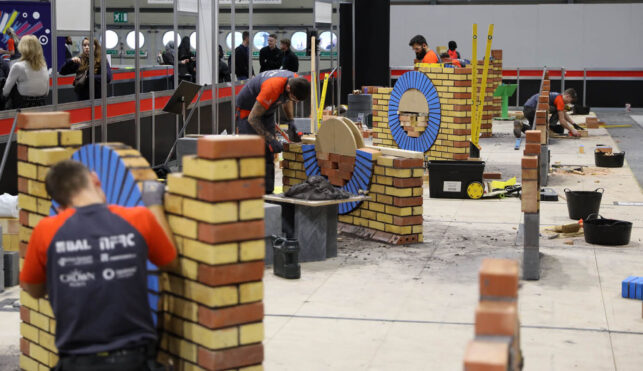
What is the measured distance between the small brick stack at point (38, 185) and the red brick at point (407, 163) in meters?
4.51

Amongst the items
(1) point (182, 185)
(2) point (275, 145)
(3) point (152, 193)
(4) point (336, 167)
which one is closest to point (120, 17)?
(4) point (336, 167)

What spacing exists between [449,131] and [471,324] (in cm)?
824

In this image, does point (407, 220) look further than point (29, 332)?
Yes

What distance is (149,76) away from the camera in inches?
692

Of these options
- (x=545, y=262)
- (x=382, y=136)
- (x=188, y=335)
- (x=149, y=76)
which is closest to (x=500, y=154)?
(x=382, y=136)

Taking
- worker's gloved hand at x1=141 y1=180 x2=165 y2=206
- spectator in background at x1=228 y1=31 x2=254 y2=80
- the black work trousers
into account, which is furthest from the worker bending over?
worker's gloved hand at x1=141 y1=180 x2=165 y2=206

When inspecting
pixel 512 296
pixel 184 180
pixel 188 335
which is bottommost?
pixel 188 335

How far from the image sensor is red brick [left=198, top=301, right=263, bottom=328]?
419 cm

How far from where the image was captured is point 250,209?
4250mm

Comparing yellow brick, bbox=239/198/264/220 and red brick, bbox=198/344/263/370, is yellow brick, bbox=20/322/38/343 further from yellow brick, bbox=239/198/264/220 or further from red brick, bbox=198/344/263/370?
yellow brick, bbox=239/198/264/220

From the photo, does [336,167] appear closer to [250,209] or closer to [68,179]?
[250,209]

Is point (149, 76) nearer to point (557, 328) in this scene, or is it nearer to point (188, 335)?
point (557, 328)

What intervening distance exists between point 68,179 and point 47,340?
66.6 inches

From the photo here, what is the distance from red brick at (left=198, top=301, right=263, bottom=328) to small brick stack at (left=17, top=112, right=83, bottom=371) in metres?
1.32
